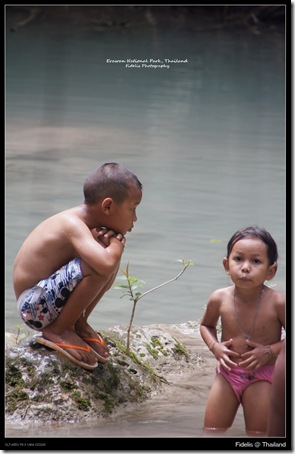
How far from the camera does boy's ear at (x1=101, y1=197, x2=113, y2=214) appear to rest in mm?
3381

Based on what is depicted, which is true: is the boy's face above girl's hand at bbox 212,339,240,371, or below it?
above

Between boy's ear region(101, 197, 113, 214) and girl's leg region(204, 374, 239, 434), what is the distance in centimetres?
46

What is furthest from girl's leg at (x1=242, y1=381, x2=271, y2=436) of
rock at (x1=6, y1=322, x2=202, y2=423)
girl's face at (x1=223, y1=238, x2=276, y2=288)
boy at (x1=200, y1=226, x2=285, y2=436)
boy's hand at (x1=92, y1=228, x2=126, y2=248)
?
boy's hand at (x1=92, y1=228, x2=126, y2=248)

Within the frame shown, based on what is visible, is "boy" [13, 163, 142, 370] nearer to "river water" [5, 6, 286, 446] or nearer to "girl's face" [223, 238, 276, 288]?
"river water" [5, 6, 286, 446]

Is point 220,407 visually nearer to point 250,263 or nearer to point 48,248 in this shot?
point 250,263

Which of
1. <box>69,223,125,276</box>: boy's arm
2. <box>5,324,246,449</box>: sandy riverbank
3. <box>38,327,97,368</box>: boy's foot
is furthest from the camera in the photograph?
<box>38,327,97,368</box>: boy's foot

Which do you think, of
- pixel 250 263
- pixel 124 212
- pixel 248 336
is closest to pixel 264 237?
pixel 250 263

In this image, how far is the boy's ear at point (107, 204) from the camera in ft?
11.1

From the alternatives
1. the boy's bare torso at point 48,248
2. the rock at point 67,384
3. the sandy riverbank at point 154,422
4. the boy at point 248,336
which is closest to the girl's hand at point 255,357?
the boy at point 248,336

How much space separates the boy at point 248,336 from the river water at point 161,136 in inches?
3.0

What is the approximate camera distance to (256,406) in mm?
3299

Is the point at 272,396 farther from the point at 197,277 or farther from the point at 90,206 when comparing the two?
the point at 197,277

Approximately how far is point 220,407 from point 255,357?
0.14 metres

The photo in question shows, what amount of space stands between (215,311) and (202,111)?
2.82ft
